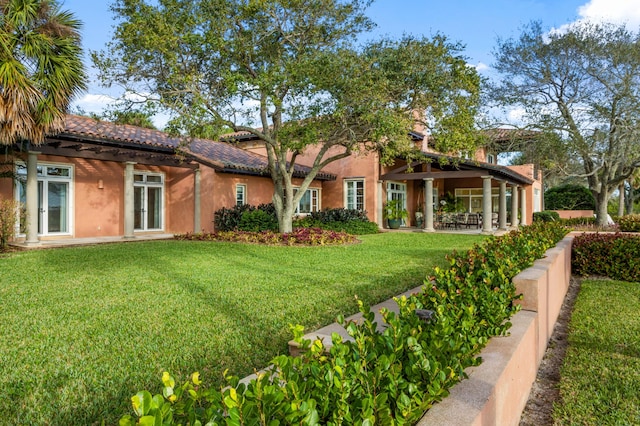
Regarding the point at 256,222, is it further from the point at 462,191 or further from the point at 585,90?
the point at 462,191

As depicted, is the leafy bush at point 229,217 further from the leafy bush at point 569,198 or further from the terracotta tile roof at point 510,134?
the leafy bush at point 569,198

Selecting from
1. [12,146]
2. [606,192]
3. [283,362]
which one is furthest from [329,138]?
[606,192]

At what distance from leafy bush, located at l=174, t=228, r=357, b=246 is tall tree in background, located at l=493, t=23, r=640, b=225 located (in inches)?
394

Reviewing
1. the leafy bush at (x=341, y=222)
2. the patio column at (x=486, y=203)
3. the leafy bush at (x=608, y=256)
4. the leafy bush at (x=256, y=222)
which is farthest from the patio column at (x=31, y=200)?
the patio column at (x=486, y=203)

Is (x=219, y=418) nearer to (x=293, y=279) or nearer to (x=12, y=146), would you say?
(x=293, y=279)

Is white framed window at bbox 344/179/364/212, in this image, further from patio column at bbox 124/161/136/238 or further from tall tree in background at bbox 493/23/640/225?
patio column at bbox 124/161/136/238

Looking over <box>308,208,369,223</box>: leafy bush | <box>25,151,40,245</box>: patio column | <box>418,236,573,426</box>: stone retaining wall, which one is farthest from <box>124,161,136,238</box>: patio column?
<box>418,236,573,426</box>: stone retaining wall

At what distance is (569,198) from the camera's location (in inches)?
1212

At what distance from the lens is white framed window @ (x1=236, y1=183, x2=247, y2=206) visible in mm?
17556

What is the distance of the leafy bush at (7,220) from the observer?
10.4 meters

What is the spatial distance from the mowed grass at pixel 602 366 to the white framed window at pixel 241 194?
542 inches

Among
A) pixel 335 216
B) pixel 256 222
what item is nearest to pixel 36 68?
pixel 256 222

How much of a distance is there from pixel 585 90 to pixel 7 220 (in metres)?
20.1

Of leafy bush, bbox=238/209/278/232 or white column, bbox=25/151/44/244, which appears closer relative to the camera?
white column, bbox=25/151/44/244
